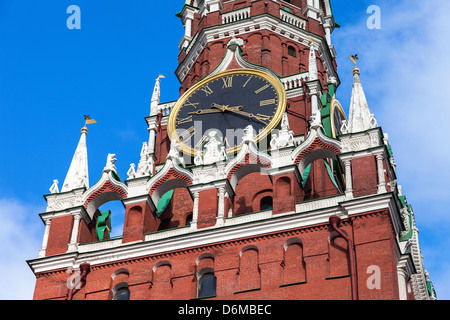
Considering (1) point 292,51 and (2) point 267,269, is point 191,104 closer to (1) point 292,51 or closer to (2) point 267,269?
(1) point 292,51

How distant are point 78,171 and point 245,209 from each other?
5.84m

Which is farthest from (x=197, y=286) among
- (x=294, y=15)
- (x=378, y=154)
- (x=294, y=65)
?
(x=294, y=15)

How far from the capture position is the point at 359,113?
37.3 metres

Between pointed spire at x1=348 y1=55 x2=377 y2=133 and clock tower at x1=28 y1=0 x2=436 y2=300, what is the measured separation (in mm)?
54

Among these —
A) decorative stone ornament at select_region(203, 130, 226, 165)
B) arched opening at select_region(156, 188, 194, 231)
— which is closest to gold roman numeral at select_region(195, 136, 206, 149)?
arched opening at select_region(156, 188, 194, 231)

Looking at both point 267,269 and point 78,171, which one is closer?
point 267,269

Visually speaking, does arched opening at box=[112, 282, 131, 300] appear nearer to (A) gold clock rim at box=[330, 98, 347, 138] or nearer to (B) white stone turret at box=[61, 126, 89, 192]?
(B) white stone turret at box=[61, 126, 89, 192]

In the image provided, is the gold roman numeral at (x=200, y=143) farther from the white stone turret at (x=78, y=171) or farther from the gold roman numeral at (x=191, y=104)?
the white stone turret at (x=78, y=171)

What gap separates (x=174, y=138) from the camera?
42.1 m

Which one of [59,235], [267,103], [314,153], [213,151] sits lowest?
[59,235]

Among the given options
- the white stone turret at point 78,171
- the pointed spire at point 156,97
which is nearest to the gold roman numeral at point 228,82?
the pointed spire at point 156,97

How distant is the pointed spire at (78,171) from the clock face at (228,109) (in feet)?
11.6

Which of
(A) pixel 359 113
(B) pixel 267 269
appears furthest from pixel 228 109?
(B) pixel 267 269
